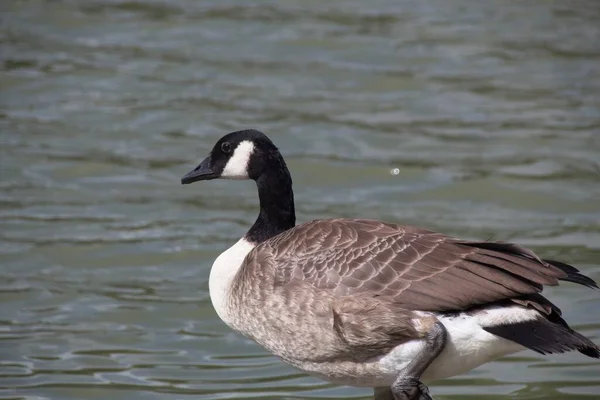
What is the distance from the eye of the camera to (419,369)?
615 cm

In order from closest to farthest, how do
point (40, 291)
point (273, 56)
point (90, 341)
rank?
point (90, 341) < point (40, 291) < point (273, 56)

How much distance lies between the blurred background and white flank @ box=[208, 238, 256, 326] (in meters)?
0.92

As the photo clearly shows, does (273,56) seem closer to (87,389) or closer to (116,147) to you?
(116,147)

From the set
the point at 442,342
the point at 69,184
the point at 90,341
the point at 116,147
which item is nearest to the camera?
the point at 442,342

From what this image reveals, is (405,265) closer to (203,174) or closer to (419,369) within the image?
(419,369)

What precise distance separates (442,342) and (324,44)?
29.9 feet

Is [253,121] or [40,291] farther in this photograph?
[253,121]

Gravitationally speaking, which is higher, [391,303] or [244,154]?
[244,154]

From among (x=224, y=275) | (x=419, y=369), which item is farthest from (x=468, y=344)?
(x=224, y=275)

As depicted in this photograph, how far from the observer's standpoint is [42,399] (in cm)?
759

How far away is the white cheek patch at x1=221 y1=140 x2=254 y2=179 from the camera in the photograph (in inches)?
286

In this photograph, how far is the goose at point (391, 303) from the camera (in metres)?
6.03

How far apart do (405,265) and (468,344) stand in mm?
562

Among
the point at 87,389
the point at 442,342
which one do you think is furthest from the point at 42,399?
the point at 442,342
